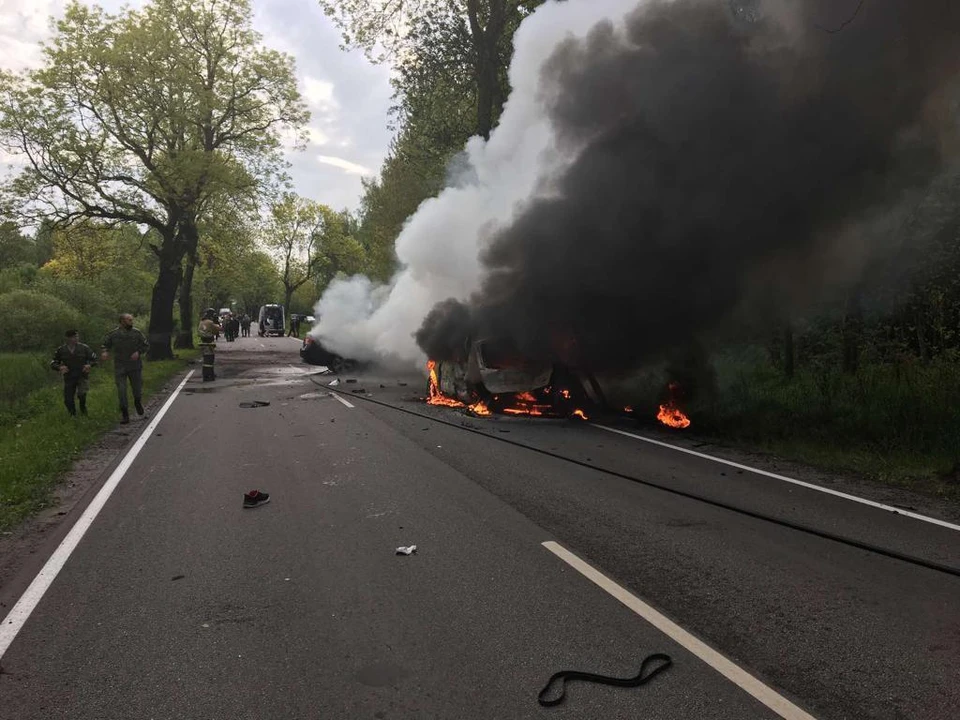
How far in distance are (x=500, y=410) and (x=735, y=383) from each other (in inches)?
203

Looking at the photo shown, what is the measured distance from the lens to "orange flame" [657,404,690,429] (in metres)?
9.98

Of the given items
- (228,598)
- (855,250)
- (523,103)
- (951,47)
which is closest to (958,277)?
(855,250)

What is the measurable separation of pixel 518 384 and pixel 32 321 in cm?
1726

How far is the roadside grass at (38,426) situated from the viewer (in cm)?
611

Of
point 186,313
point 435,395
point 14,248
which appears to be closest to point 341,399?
point 435,395

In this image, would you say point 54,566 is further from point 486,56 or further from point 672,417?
point 486,56

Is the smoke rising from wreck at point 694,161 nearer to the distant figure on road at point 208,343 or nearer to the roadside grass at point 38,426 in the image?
the roadside grass at point 38,426

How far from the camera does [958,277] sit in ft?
39.5

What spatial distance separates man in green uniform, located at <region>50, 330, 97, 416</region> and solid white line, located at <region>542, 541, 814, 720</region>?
919 centimetres

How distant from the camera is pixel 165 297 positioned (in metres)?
23.7

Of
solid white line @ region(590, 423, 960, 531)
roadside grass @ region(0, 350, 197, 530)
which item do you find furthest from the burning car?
roadside grass @ region(0, 350, 197, 530)

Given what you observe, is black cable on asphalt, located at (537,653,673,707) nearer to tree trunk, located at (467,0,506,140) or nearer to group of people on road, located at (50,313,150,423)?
group of people on road, located at (50,313,150,423)

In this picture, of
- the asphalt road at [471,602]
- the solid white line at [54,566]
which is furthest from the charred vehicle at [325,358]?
the asphalt road at [471,602]

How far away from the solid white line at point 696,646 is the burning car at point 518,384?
6.49 metres
